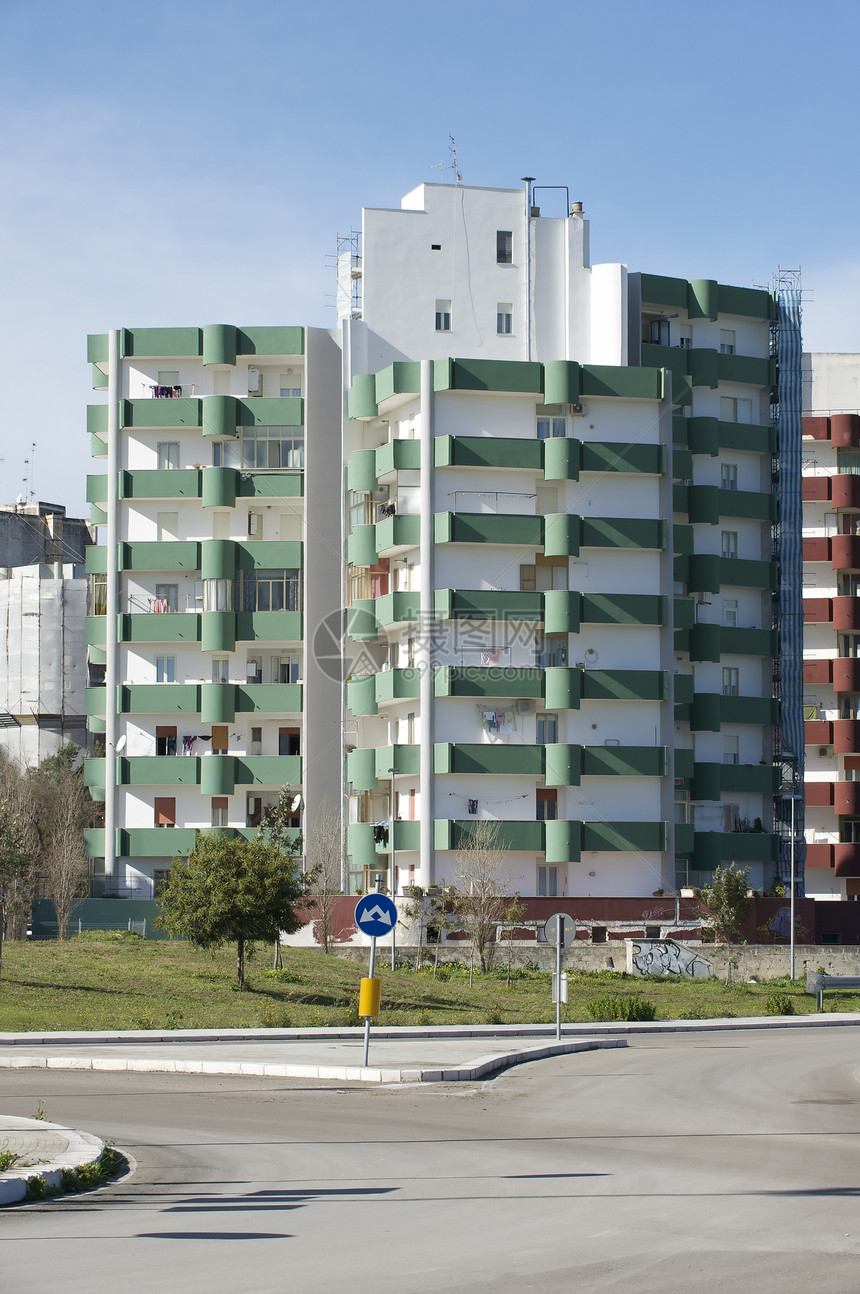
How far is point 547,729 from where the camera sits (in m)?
72.9

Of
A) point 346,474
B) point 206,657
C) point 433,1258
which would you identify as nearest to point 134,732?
point 206,657

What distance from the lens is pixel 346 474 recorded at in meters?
77.3

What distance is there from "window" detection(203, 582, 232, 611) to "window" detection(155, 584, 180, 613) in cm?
251

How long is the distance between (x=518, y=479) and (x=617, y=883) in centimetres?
1875

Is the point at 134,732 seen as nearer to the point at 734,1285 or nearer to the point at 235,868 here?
the point at 235,868

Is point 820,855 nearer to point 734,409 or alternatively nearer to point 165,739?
point 734,409

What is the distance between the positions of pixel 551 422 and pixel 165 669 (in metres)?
22.2

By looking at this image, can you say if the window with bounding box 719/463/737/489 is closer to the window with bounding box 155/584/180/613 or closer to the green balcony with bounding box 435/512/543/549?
the green balcony with bounding box 435/512/543/549

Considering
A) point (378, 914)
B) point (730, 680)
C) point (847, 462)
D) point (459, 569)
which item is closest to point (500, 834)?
point (459, 569)

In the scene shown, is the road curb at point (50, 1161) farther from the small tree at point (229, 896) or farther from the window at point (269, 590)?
the window at point (269, 590)

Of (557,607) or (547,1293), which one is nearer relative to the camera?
(547,1293)

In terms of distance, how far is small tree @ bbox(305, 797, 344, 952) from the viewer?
67.1m

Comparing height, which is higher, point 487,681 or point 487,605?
point 487,605

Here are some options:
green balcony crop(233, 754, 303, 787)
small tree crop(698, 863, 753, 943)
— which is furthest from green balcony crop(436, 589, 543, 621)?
small tree crop(698, 863, 753, 943)
